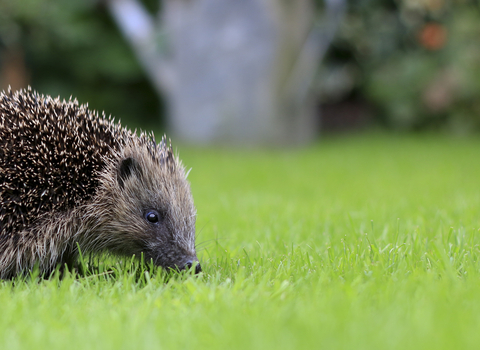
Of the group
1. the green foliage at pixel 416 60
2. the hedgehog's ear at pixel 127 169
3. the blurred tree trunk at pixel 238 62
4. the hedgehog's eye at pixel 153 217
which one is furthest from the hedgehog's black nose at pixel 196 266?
the green foliage at pixel 416 60

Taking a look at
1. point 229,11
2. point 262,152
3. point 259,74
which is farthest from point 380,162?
point 229,11

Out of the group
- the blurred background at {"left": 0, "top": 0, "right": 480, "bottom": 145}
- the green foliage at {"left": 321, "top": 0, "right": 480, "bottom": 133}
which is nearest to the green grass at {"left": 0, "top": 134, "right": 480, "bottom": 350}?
the blurred background at {"left": 0, "top": 0, "right": 480, "bottom": 145}

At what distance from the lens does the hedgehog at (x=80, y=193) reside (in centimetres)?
432

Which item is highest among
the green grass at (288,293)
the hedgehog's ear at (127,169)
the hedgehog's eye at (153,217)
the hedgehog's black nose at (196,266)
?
the hedgehog's ear at (127,169)

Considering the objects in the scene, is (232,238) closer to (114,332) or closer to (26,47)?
(114,332)

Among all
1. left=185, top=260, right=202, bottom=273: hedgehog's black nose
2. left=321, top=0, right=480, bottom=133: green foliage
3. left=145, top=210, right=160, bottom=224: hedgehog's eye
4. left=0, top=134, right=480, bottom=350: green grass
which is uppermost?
left=321, top=0, right=480, bottom=133: green foliage

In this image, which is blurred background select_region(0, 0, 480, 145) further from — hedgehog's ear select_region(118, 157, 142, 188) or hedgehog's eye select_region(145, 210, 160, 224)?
hedgehog's eye select_region(145, 210, 160, 224)

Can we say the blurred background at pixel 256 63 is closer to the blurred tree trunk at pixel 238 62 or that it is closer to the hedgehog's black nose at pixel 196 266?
the blurred tree trunk at pixel 238 62

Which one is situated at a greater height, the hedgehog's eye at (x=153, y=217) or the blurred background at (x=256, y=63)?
the blurred background at (x=256, y=63)

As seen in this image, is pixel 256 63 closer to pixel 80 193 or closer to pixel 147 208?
pixel 147 208

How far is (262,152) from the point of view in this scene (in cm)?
1523

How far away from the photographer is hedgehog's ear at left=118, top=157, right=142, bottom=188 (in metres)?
4.67

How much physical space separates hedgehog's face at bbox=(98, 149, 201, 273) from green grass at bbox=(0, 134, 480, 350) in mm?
226

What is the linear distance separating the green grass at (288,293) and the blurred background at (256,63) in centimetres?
931
